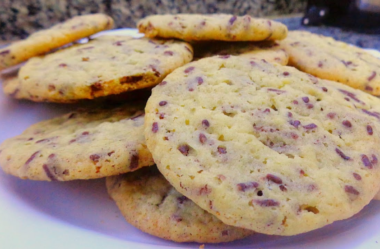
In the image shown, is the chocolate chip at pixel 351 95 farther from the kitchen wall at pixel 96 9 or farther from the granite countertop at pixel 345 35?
the kitchen wall at pixel 96 9

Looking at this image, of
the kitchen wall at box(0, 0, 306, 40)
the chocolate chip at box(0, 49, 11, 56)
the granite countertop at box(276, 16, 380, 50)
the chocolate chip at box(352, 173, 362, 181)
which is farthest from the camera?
the granite countertop at box(276, 16, 380, 50)

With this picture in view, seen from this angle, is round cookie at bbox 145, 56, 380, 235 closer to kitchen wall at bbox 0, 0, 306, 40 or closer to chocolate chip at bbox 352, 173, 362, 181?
chocolate chip at bbox 352, 173, 362, 181

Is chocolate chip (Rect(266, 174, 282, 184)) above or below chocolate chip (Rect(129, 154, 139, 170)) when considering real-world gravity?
above

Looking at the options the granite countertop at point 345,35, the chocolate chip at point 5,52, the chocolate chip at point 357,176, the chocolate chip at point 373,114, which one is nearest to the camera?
the chocolate chip at point 357,176

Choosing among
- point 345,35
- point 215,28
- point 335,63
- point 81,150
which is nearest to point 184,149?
point 81,150

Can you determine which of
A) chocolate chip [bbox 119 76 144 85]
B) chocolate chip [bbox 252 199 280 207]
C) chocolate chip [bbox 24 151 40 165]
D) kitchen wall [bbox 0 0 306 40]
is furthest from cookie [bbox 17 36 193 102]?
kitchen wall [bbox 0 0 306 40]

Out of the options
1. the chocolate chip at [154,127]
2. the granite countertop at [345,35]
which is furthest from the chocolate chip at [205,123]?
the granite countertop at [345,35]

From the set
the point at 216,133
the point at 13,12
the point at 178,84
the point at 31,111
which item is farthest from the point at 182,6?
the point at 216,133

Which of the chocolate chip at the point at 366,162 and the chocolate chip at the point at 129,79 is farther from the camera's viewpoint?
the chocolate chip at the point at 129,79
